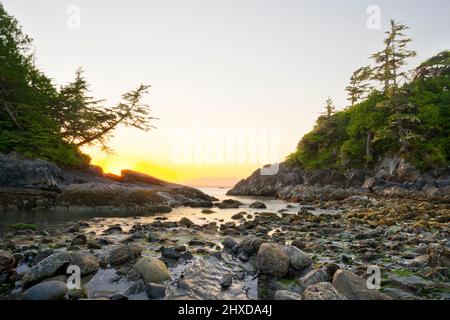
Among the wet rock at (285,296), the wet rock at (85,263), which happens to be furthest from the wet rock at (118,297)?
the wet rock at (285,296)

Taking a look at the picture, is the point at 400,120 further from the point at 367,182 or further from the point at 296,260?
the point at 296,260

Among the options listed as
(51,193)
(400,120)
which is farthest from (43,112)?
(400,120)

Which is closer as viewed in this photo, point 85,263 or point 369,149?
point 85,263

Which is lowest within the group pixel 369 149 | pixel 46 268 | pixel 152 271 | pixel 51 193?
pixel 51 193

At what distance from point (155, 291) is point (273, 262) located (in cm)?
238

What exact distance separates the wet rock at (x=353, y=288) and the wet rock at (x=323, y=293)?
1.09 ft

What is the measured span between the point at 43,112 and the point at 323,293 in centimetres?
3434

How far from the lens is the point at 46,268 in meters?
5.39

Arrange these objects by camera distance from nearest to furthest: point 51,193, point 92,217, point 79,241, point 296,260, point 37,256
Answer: point 296,260 < point 37,256 < point 79,241 < point 92,217 < point 51,193

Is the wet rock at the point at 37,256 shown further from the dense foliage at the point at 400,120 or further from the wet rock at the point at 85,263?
the dense foliage at the point at 400,120

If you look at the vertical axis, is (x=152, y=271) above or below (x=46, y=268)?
below

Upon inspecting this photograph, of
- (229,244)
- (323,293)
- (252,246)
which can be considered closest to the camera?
(323,293)

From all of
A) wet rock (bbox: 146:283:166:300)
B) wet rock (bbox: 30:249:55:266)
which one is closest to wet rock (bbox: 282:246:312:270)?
wet rock (bbox: 146:283:166:300)

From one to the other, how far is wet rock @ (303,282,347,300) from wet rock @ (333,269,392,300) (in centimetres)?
33
